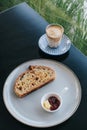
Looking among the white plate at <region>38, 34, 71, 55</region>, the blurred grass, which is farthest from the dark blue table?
the blurred grass

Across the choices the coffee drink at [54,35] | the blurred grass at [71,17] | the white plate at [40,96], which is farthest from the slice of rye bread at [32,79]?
the blurred grass at [71,17]

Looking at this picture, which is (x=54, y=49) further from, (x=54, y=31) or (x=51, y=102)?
(x=51, y=102)

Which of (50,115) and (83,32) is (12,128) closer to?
(50,115)

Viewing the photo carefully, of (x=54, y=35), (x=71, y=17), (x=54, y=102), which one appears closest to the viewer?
(x=54, y=102)

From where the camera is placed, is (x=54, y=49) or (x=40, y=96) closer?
(x=40, y=96)

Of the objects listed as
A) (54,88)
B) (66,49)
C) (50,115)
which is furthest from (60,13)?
(50,115)

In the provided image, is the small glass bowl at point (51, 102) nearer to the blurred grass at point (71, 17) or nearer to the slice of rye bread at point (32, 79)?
the slice of rye bread at point (32, 79)

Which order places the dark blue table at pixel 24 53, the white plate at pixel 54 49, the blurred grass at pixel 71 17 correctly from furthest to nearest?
the blurred grass at pixel 71 17 → the white plate at pixel 54 49 → the dark blue table at pixel 24 53

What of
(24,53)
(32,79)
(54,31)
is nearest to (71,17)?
(54,31)
